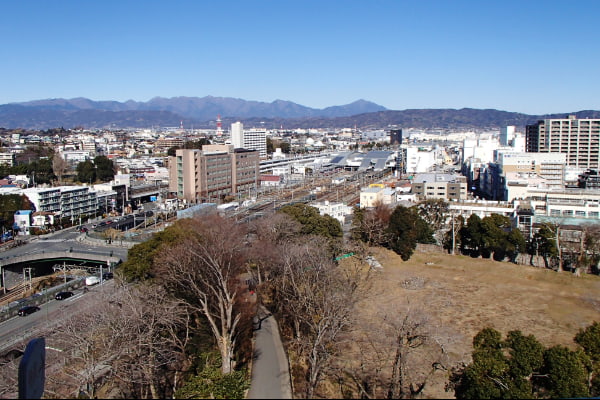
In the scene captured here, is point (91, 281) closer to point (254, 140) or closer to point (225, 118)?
point (254, 140)

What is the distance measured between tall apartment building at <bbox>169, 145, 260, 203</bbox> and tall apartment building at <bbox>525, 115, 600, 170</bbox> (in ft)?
49.8

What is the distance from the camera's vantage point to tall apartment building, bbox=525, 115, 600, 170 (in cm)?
2445

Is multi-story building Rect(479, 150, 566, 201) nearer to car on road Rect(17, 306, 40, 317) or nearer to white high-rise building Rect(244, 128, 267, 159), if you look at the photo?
car on road Rect(17, 306, 40, 317)

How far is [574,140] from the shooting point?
81.8 ft

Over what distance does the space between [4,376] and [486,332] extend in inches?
213

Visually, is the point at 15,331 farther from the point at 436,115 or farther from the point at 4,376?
the point at 436,115

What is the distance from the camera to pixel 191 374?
17.4 ft

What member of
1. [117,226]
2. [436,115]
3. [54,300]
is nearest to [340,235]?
[54,300]

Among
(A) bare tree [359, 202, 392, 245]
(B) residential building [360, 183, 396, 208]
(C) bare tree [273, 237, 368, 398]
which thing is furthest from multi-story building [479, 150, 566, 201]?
(C) bare tree [273, 237, 368, 398]

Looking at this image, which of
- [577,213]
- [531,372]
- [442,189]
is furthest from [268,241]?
[442,189]

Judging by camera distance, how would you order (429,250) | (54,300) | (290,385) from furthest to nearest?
(429,250)
(54,300)
(290,385)

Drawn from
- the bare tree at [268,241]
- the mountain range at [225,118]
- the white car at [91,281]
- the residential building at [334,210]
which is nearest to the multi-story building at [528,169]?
the residential building at [334,210]

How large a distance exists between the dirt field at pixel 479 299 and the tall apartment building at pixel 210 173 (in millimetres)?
10423

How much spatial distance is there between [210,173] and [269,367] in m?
15.9
